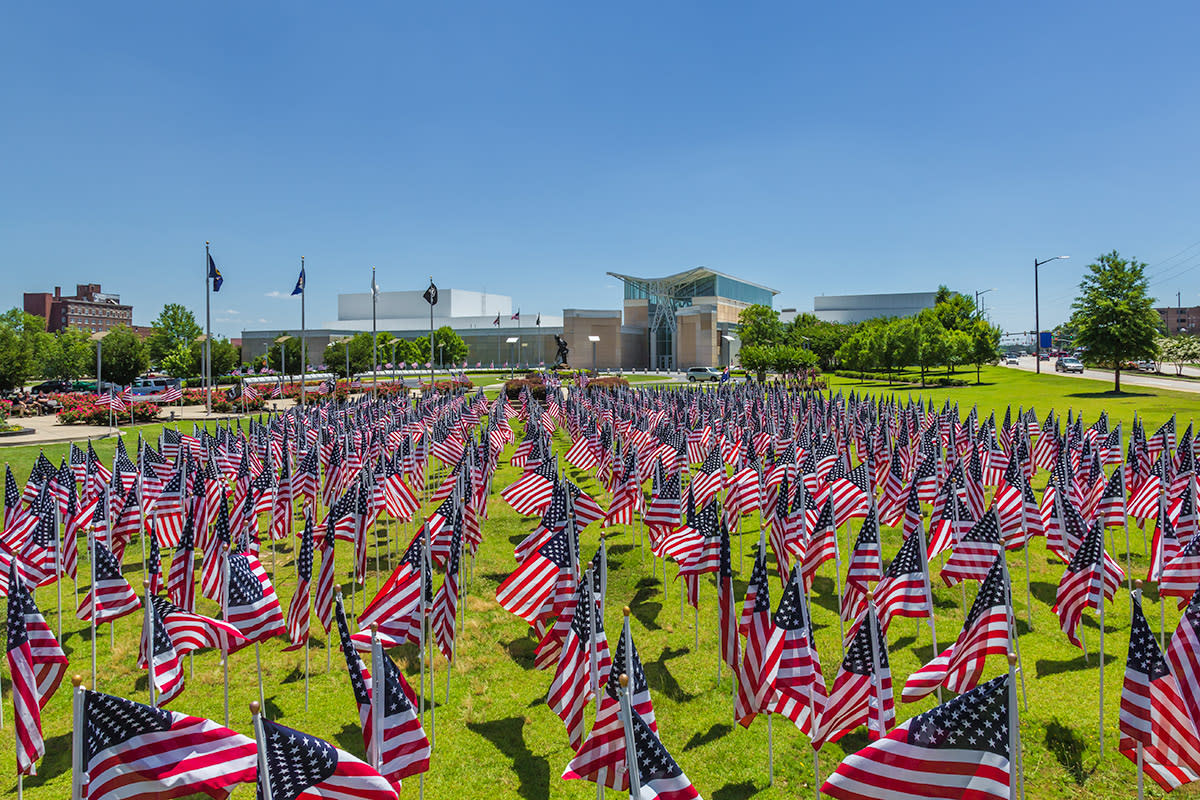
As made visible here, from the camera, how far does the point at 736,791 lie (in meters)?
7.16

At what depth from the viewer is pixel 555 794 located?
7227mm

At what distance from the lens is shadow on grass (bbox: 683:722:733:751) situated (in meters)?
8.02

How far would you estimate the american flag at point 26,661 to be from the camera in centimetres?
589

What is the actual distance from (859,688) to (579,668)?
7.95 ft

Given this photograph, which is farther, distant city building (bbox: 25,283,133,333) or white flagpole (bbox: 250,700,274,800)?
distant city building (bbox: 25,283,133,333)

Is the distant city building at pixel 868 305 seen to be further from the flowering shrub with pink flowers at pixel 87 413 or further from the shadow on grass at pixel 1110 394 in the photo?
the flowering shrub with pink flowers at pixel 87 413

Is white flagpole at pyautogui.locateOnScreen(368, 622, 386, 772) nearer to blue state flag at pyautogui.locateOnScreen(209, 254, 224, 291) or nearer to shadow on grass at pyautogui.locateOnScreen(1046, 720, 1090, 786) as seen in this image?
shadow on grass at pyautogui.locateOnScreen(1046, 720, 1090, 786)

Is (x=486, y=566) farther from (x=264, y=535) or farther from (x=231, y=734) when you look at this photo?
(x=231, y=734)

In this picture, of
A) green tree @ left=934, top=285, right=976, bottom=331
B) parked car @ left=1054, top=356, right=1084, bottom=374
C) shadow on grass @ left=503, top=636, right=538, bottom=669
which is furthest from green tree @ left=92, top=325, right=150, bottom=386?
green tree @ left=934, top=285, right=976, bottom=331

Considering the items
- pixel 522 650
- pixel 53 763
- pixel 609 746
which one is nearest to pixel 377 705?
pixel 609 746

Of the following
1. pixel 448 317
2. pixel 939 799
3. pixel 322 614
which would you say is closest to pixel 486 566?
pixel 322 614

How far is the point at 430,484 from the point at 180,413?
25.9 m

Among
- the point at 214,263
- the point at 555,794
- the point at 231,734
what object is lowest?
the point at 555,794

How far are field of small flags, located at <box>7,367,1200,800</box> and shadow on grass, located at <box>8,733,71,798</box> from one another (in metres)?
0.07
